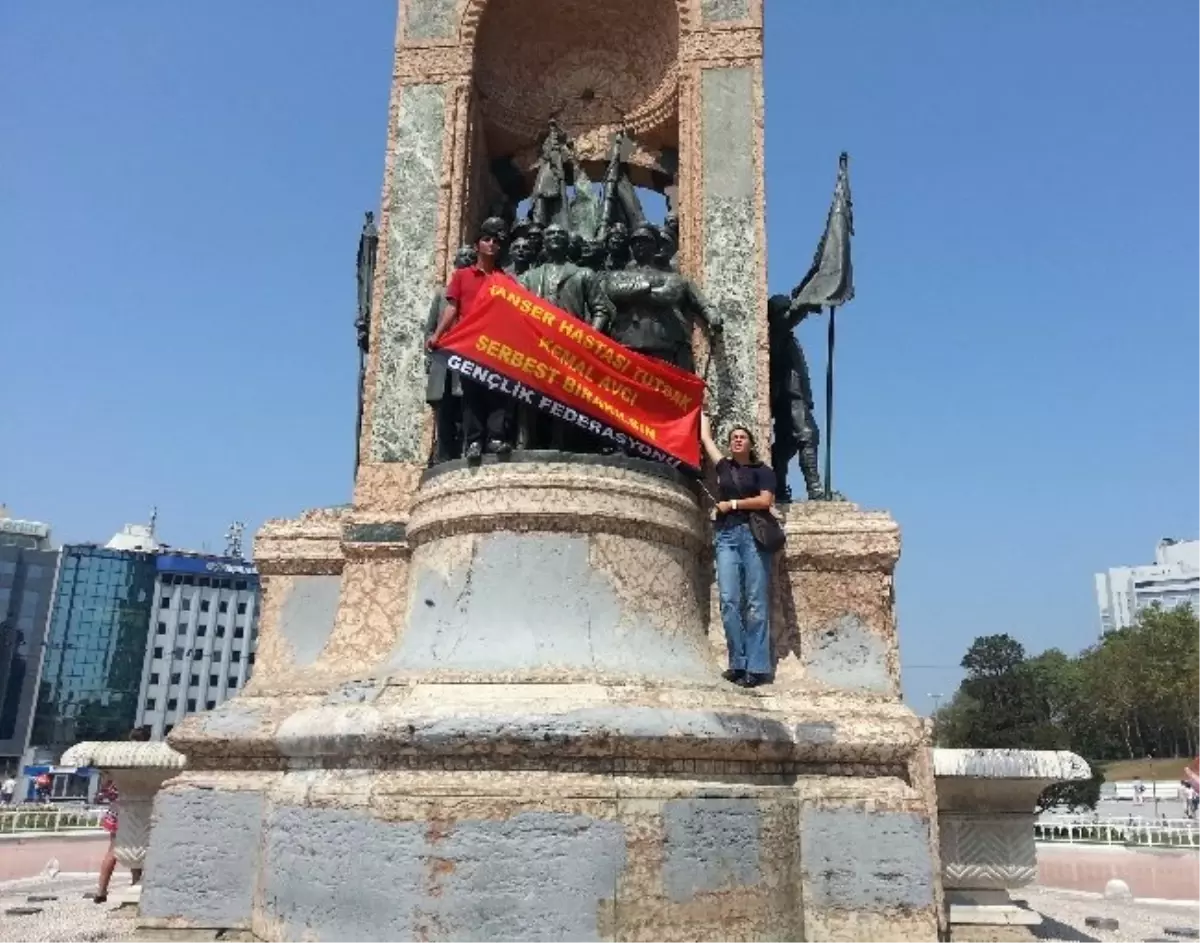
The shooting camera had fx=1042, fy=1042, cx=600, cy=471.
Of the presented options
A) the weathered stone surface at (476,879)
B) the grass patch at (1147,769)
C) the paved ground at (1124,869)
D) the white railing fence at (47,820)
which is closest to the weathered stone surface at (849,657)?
the weathered stone surface at (476,879)

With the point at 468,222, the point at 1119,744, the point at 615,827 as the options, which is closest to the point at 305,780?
the point at 615,827

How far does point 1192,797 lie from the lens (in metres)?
39.8

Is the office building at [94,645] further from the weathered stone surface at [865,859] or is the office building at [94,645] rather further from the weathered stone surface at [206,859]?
the weathered stone surface at [865,859]

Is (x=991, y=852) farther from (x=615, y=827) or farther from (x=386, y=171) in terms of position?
(x=386, y=171)

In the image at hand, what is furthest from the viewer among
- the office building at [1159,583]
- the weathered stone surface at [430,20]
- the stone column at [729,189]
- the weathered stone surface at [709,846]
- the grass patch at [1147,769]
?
the office building at [1159,583]

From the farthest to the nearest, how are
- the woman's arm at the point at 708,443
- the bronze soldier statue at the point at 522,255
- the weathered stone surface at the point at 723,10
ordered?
1. the weathered stone surface at the point at 723,10
2. the bronze soldier statue at the point at 522,255
3. the woman's arm at the point at 708,443

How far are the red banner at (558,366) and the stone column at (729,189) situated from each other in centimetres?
105

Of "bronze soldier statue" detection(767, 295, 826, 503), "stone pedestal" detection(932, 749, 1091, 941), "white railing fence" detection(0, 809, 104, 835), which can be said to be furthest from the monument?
"white railing fence" detection(0, 809, 104, 835)

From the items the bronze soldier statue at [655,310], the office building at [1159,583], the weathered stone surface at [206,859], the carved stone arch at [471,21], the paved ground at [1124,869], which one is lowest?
the paved ground at [1124,869]

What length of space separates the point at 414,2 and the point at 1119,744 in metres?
75.1

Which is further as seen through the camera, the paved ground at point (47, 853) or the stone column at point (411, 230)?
the paved ground at point (47, 853)

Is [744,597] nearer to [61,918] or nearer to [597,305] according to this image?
[597,305]

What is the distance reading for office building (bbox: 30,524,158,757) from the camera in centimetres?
7675

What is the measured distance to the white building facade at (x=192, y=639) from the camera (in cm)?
8012
